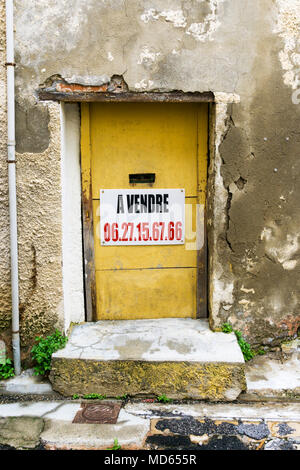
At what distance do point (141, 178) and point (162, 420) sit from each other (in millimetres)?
2012

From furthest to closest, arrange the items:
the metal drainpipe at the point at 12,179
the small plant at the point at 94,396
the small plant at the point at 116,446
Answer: the small plant at the point at 94,396 < the metal drainpipe at the point at 12,179 < the small plant at the point at 116,446

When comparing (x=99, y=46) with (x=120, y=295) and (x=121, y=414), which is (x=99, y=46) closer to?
(x=120, y=295)

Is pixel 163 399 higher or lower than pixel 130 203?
lower

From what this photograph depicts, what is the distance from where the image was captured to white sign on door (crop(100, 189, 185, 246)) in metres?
3.85

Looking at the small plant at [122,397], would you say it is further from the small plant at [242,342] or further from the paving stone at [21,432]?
the small plant at [242,342]

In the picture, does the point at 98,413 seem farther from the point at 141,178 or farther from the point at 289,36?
the point at 289,36

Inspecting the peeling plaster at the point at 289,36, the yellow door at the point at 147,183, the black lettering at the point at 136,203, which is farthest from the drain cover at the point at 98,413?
the peeling plaster at the point at 289,36

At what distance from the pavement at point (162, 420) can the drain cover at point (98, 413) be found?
0.05 feet

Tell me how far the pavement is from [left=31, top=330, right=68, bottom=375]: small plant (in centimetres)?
10

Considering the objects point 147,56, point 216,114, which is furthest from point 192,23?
point 216,114

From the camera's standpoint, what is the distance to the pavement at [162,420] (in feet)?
9.40

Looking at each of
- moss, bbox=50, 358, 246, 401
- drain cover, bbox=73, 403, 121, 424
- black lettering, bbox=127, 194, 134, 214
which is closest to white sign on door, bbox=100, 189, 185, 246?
black lettering, bbox=127, 194, 134, 214

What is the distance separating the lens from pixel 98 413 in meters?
3.18
